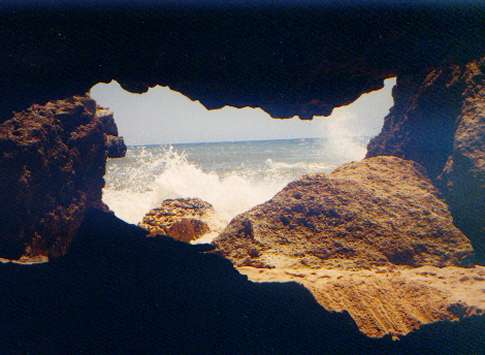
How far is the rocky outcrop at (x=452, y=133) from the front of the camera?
10.6 feet

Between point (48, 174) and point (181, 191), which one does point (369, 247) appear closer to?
point (48, 174)

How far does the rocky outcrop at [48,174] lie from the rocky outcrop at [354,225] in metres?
2.23

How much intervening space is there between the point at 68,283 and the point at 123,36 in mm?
2522

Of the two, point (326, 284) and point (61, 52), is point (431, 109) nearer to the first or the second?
point (326, 284)

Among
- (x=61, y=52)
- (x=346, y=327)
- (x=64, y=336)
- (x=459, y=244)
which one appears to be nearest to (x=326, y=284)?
(x=346, y=327)

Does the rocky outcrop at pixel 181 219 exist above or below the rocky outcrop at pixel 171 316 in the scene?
below

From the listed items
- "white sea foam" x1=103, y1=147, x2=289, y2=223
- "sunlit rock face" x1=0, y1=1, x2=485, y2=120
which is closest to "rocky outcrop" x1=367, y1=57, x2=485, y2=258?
"sunlit rock face" x1=0, y1=1, x2=485, y2=120

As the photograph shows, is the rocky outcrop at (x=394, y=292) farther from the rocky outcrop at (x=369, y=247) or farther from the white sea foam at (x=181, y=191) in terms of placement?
the white sea foam at (x=181, y=191)

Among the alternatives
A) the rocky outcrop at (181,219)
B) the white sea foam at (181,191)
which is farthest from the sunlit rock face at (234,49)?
the white sea foam at (181,191)

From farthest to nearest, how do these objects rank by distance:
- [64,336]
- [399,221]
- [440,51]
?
1. [399,221]
2. [440,51]
3. [64,336]

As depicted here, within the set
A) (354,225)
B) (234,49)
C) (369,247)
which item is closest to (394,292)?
(369,247)

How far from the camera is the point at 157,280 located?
10.4 ft

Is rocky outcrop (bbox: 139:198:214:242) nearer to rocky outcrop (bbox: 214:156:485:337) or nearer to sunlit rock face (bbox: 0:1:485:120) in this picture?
rocky outcrop (bbox: 214:156:485:337)

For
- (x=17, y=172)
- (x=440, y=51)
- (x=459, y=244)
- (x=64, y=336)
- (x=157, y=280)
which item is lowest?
(x=64, y=336)
